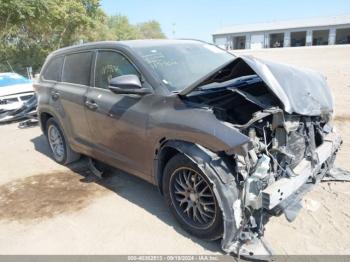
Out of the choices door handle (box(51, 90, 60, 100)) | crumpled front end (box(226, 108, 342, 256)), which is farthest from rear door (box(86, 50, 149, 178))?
crumpled front end (box(226, 108, 342, 256))

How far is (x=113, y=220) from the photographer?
4133 millimetres

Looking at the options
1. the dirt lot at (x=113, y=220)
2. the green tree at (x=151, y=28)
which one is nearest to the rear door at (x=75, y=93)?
the dirt lot at (x=113, y=220)

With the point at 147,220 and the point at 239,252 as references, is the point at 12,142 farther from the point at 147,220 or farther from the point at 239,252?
the point at 239,252

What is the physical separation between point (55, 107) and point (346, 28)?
62110mm

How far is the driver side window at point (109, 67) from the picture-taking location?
4234 millimetres

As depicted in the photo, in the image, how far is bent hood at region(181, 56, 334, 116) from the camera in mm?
3223

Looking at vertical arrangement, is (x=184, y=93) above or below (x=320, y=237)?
above

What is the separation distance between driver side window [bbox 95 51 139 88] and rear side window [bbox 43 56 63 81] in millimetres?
1286

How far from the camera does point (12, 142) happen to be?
8.03 m

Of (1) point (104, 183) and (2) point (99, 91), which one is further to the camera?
(1) point (104, 183)

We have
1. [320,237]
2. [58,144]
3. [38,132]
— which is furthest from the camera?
[38,132]

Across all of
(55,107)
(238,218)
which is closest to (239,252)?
(238,218)

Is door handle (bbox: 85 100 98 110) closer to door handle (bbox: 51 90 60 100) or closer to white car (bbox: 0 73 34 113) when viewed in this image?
door handle (bbox: 51 90 60 100)

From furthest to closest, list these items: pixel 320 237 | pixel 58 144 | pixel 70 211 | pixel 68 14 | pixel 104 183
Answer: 1. pixel 68 14
2. pixel 58 144
3. pixel 104 183
4. pixel 70 211
5. pixel 320 237
